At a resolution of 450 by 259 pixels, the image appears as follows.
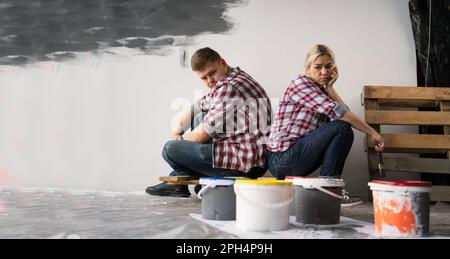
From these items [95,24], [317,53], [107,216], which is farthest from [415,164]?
[95,24]

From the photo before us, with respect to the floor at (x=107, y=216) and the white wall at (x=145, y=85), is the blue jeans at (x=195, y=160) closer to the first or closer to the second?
the floor at (x=107, y=216)

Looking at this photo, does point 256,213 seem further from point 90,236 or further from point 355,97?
point 355,97

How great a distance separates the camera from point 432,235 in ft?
4.54

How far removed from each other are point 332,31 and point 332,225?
1835mm

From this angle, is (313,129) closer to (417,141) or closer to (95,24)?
(417,141)

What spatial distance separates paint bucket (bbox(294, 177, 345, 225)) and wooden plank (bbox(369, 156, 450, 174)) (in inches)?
45.7

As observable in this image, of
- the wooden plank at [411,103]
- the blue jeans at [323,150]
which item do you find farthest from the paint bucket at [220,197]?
the wooden plank at [411,103]

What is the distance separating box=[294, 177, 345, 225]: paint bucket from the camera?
5.13 ft

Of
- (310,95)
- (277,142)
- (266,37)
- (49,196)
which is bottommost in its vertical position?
(49,196)

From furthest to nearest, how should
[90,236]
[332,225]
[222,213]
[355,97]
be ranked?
[355,97], [222,213], [332,225], [90,236]

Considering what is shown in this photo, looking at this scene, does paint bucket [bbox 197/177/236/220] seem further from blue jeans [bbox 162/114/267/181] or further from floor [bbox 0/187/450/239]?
blue jeans [bbox 162/114/267/181]

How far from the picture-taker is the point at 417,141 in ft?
8.75

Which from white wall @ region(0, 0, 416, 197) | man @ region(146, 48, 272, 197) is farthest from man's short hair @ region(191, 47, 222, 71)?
white wall @ region(0, 0, 416, 197)
